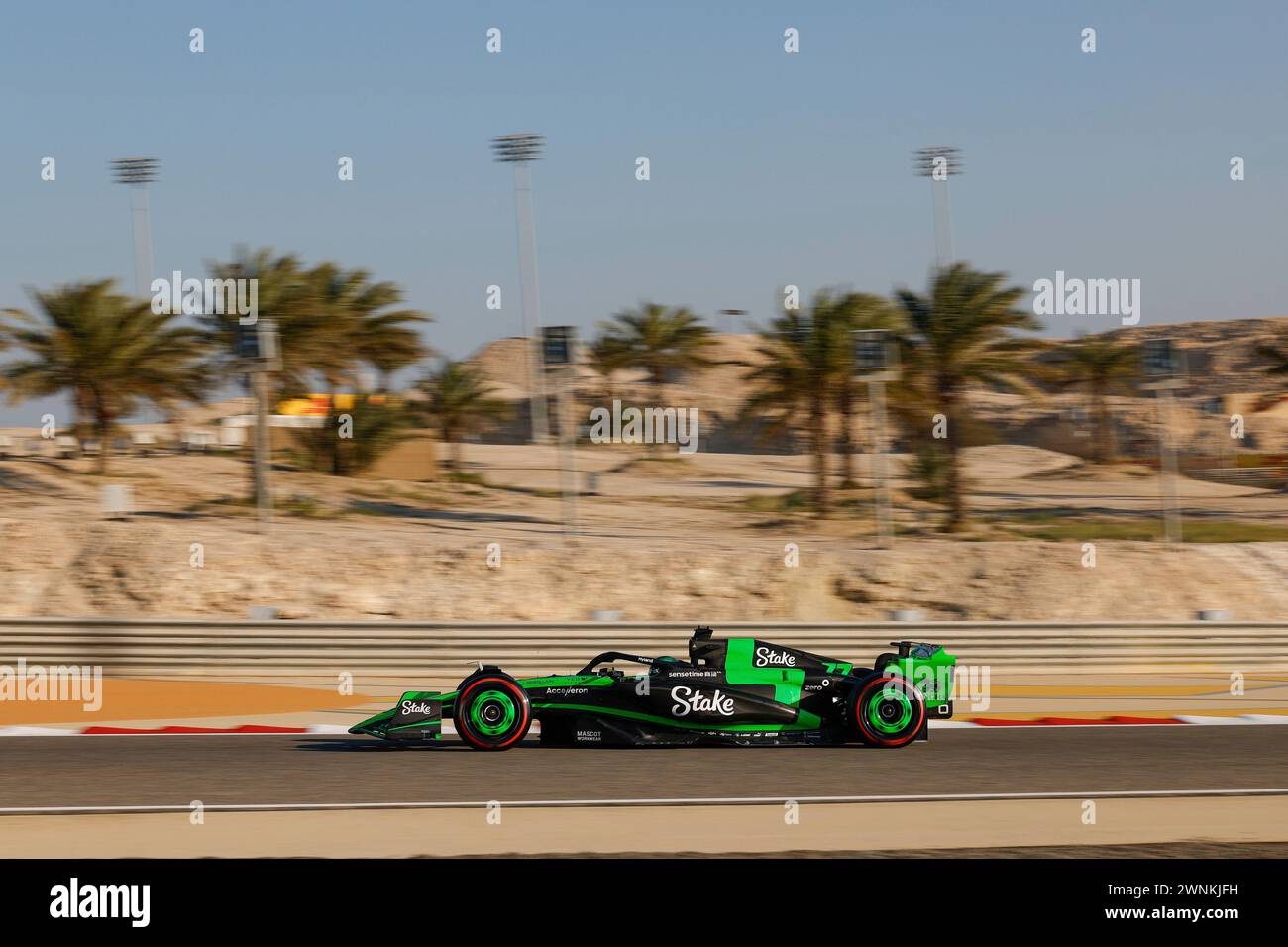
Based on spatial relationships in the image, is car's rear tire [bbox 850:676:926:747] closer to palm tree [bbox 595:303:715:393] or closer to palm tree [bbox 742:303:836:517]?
palm tree [bbox 742:303:836:517]

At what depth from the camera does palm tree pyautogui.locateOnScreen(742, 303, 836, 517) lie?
29844 mm

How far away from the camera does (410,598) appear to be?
65.2ft

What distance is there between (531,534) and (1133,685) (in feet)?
45.4

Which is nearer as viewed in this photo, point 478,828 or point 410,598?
point 478,828

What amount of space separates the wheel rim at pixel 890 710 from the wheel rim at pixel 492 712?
9.75ft

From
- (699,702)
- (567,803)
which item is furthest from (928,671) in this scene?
(567,803)

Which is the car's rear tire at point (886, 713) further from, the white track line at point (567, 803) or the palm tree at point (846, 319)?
the palm tree at point (846, 319)

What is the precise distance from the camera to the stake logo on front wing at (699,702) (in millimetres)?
10859

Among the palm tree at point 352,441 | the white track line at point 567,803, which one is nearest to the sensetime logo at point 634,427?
the palm tree at point 352,441
